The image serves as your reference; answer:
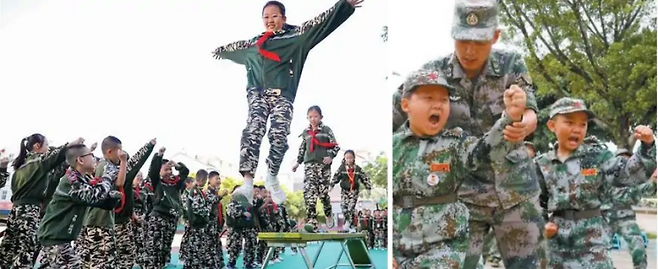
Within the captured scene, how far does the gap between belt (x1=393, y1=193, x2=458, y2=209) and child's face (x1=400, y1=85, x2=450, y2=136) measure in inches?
13.5

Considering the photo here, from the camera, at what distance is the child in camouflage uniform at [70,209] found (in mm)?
4715

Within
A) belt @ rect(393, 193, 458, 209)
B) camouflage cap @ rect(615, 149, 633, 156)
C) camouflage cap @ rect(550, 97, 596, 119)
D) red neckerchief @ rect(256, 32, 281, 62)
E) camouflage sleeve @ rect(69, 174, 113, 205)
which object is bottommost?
belt @ rect(393, 193, 458, 209)

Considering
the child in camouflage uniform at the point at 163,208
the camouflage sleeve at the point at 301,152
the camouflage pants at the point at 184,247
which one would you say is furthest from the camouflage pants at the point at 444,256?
the child in camouflage uniform at the point at 163,208

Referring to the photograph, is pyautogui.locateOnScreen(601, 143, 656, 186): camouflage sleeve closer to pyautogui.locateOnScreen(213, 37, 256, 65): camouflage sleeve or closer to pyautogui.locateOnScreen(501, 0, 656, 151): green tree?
pyautogui.locateOnScreen(501, 0, 656, 151): green tree

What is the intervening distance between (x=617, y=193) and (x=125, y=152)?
306 cm

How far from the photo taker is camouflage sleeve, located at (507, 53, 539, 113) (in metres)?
3.85

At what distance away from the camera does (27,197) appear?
17.0 feet

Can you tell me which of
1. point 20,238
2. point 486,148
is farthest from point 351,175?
point 20,238

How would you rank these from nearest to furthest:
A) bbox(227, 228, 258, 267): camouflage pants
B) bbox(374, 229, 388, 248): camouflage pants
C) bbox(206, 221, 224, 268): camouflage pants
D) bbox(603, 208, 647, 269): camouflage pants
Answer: bbox(603, 208, 647, 269): camouflage pants → bbox(374, 229, 388, 248): camouflage pants → bbox(227, 228, 258, 267): camouflage pants → bbox(206, 221, 224, 268): camouflage pants

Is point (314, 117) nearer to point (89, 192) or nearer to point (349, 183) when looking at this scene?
point (349, 183)

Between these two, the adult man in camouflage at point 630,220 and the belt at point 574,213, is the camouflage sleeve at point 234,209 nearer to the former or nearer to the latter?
the belt at point 574,213

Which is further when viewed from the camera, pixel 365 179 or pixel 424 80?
pixel 365 179

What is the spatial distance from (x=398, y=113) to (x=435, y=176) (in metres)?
0.40

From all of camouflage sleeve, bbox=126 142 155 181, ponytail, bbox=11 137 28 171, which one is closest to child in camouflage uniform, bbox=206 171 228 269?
camouflage sleeve, bbox=126 142 155 181
